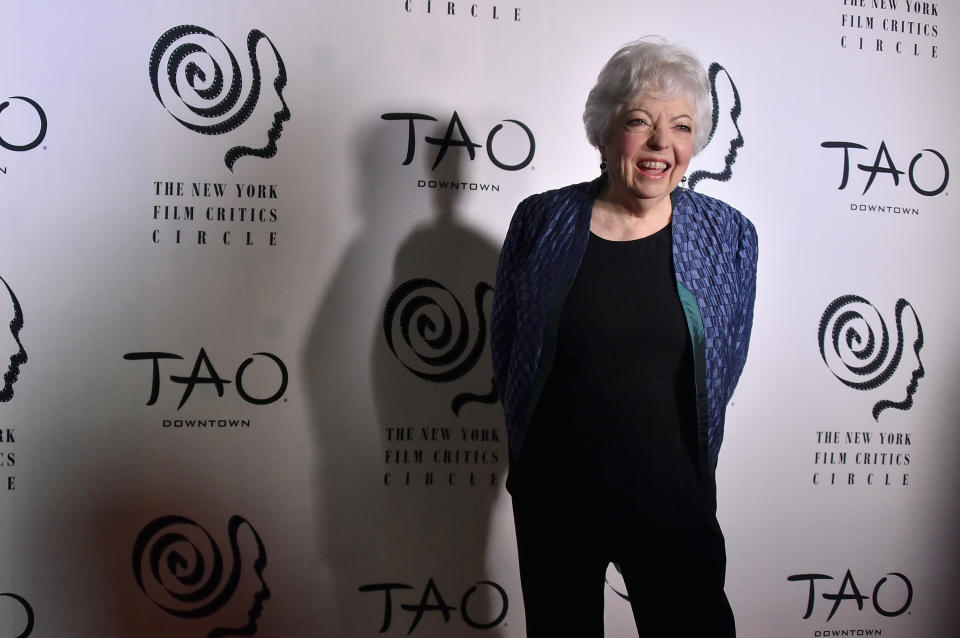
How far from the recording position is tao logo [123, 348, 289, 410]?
4.79ft

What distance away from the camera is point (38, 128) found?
55.9 inches

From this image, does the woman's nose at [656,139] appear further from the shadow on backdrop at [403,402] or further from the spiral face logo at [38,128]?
the spiral face logo at [38,128]

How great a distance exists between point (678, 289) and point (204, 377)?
1.03 metres

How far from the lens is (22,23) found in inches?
55.3

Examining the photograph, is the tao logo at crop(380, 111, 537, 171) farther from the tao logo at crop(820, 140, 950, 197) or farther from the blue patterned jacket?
the tao logo at crop(820, 140, 950, 197)

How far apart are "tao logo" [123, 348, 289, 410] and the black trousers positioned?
2.18 ft

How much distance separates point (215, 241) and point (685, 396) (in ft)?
3.40

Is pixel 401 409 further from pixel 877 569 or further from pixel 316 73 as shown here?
pixel 877 569

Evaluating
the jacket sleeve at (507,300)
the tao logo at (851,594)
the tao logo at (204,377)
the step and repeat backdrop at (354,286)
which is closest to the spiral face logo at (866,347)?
the step and repeat backdrop at (354,286)

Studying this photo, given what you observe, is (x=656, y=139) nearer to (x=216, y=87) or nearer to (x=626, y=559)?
(x=626, y=559)

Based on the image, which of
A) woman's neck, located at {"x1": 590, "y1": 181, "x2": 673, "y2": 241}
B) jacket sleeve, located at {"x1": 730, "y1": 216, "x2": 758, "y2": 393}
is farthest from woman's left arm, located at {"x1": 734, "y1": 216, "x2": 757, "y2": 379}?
woman's neck, located at {"x1": 590, "y1": 181, "x2": 673, "y2": 241}

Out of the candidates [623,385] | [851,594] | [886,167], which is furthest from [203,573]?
[886,167]

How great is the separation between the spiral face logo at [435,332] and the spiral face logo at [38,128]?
0.81 meters

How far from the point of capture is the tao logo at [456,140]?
4.89 feet
